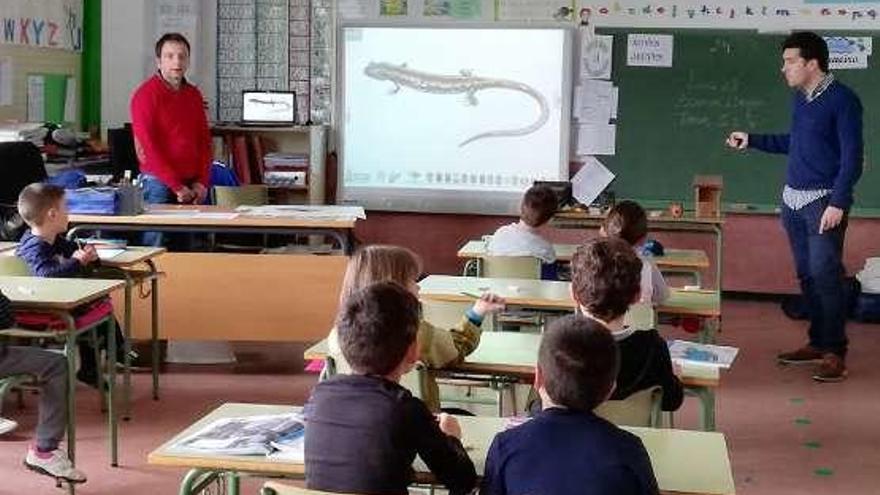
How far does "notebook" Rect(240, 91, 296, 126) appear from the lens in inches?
337

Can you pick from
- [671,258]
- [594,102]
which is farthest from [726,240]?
[671,258]

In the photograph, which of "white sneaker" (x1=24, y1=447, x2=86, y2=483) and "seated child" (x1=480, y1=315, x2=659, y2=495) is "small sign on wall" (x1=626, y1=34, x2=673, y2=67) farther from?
"seated child" (x1=480, y1=315, x2=659, y2=495)

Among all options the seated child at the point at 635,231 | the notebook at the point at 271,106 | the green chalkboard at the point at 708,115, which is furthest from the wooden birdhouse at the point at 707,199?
the notebook at the point at 271,106

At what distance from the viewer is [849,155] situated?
19.5ft

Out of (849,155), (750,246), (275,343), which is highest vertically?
(849,155)

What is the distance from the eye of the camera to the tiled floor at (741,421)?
14.5 feet

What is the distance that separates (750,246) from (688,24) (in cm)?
155

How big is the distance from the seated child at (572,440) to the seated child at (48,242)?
3.05 meters

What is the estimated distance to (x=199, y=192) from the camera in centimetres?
677

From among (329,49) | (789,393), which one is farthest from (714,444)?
(329,49)

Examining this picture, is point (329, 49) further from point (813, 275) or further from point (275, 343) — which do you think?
point (813, 275)

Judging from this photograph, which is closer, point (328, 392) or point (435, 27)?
point (328, 392)

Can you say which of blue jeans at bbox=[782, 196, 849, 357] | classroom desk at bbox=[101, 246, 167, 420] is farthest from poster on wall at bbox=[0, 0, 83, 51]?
blue jeans at bbox=[782, 196, 849, 357]

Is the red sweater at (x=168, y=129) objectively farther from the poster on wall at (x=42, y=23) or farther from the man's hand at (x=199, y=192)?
the poster on wall at (x=42, y=23)
